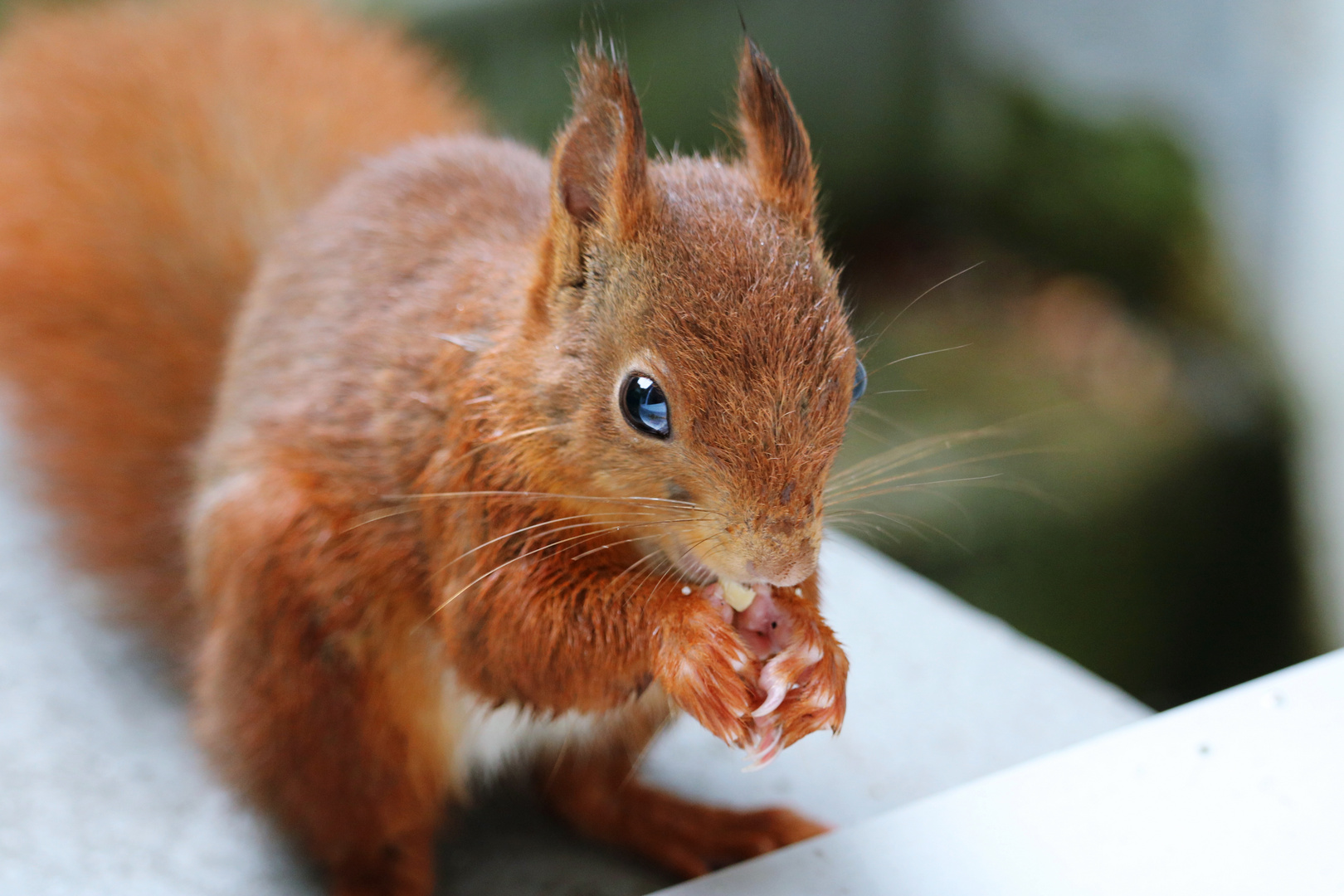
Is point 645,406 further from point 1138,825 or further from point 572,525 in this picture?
point 1138,825

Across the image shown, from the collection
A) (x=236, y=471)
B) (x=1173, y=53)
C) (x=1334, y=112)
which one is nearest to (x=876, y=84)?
(x=1173, y=53)

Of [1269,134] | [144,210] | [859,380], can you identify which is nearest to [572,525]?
[859,380]

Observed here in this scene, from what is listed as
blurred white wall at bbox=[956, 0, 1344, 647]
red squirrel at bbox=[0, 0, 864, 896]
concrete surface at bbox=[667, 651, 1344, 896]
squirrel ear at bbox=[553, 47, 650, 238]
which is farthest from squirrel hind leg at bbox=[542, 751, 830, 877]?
blurred white wall at bbox=[956, 0, 1344, 647]

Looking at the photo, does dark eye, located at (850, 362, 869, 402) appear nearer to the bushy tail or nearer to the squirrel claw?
the squirrel claw

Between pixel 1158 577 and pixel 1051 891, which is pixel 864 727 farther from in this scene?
pixel 1158 577

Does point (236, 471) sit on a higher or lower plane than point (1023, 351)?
higher
